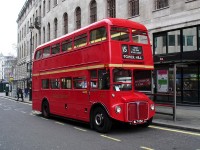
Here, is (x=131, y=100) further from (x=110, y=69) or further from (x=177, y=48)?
(x=177, y=48)

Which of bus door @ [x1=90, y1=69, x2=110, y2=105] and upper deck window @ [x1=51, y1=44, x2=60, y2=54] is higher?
upper deck window @ [x1=51, y1=44, x2=60, y2=54]

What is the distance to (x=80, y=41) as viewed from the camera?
13594 millimetres

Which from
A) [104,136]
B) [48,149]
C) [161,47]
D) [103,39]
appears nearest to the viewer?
[48,149]

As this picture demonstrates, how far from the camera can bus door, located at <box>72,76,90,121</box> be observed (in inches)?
504

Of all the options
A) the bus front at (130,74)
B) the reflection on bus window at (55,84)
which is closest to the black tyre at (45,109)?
the reflection on bus window at (55,84)

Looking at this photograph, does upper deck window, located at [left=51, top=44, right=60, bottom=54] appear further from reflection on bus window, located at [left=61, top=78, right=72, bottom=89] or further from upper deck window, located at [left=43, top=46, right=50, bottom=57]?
reflection on bus window, located at [left=61, top=78, right=72, bottom=89]

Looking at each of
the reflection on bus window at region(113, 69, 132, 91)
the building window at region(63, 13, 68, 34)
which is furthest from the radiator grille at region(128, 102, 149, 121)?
the building window at region(63, 13, 68, 34)

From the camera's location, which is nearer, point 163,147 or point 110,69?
point 163,147

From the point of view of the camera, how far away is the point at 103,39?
11.8 m

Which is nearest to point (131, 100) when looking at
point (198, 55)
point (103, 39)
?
point (103, 39)

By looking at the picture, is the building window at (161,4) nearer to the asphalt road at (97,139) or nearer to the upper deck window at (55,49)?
the upper deck window at (55,49)

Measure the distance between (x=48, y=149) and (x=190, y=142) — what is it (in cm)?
416

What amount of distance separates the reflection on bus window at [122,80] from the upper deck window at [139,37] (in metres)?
1.46

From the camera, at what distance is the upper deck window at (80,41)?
13211mm
